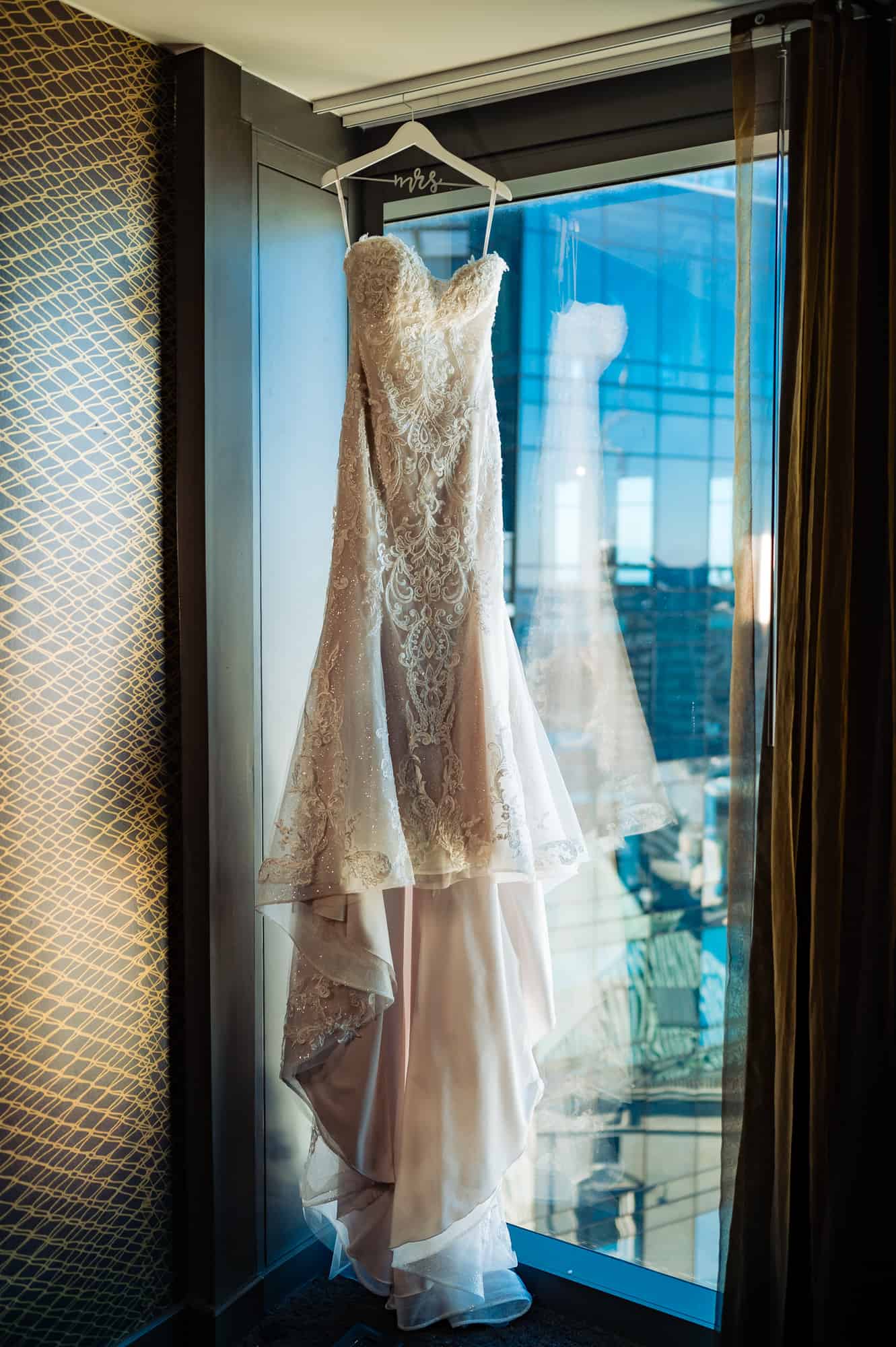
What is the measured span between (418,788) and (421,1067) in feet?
1.74

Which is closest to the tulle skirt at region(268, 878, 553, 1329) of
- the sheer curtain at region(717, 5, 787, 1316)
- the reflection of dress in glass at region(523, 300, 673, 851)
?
the reflection of dress in glass at region(523, 300, 673, 851)

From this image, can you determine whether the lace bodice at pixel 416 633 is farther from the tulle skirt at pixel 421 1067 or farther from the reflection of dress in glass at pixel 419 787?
the tulle skirt at pixel 421 1067

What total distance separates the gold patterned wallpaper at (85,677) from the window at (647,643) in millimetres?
714

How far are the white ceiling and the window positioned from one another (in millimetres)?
307

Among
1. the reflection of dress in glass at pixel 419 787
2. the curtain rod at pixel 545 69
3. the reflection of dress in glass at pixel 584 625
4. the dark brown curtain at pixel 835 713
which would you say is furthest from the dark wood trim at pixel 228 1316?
the curtain rod at pixel 545 69

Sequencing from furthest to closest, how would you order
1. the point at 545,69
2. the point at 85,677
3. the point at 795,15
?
1. the point at 545,69
2. the point at 85,677
3. the point at 795,15

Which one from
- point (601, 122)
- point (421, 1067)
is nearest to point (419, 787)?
point (421, 1067)

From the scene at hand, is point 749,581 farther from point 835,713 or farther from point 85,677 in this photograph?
point 85,677

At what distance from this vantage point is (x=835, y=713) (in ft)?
5.59

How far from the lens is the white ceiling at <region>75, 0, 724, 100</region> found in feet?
5.80

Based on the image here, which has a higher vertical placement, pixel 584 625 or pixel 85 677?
pixel 584 625

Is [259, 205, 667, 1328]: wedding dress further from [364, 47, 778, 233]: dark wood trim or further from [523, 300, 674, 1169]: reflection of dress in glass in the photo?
[364, 47, 778, 233]: dark wood trim

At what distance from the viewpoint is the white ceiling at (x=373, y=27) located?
5.80 feet

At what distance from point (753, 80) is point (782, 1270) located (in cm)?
192
